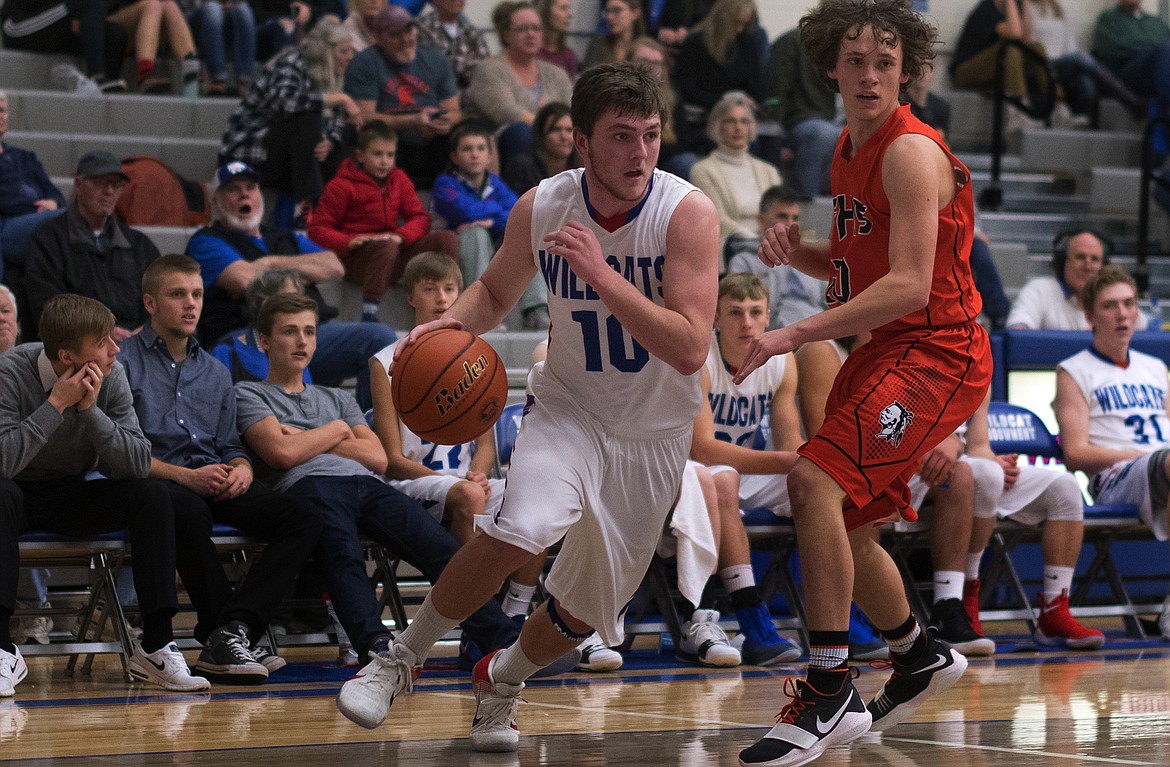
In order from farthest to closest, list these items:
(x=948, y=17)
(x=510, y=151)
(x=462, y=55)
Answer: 1. (x=948, y=17)
2. (x=462, y=55)
3. (x=510, y=151)

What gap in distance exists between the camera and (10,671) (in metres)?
4.81

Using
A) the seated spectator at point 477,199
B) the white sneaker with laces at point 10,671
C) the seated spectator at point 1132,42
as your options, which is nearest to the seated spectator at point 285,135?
the seated spectator at point 477,199

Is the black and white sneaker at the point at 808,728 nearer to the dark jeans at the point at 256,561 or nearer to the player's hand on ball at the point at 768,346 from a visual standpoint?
the player's hand on ball at the point at 768,346

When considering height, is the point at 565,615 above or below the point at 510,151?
below

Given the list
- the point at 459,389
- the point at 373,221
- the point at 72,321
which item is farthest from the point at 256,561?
the point at 373,221

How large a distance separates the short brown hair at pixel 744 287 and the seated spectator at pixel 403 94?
3.10 meters

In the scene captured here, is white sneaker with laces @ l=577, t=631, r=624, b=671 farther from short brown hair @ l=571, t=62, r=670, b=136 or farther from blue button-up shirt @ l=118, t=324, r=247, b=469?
short brown hair @ l=571, t=62, r=670, b=136

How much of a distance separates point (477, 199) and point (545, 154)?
2.07ft

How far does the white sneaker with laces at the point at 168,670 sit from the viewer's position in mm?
4949

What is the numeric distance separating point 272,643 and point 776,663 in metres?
1.94

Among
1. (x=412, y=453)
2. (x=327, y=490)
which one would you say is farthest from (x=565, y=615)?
(x=412, y=453)

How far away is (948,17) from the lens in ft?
42.7

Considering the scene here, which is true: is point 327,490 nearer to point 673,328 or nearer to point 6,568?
point 6,568

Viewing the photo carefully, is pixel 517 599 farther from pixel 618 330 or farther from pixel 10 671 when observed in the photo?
pixel 618 330
